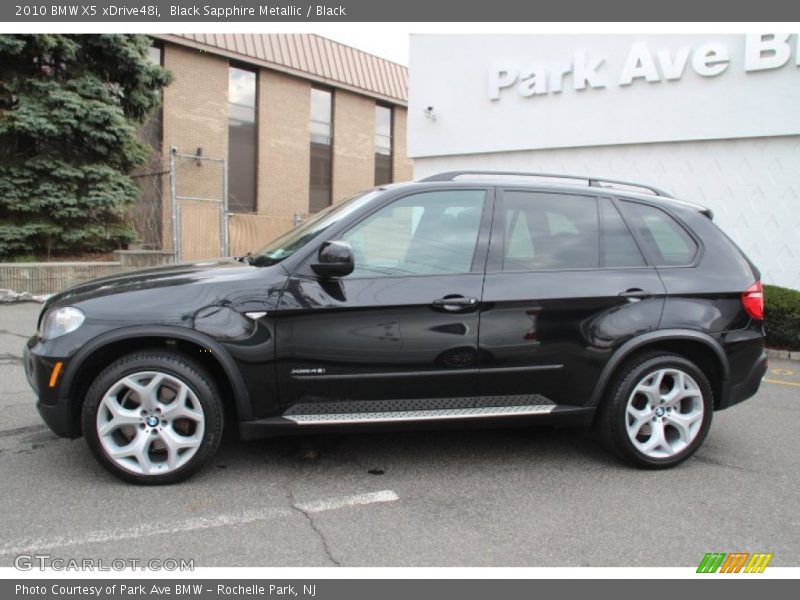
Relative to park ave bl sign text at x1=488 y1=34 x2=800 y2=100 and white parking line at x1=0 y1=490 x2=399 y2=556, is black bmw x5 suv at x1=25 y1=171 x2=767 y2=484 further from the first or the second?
park ave bl sign text at x1=488 y1=34 x2=800 y2=100

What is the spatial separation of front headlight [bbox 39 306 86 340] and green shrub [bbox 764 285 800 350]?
27.0 ft

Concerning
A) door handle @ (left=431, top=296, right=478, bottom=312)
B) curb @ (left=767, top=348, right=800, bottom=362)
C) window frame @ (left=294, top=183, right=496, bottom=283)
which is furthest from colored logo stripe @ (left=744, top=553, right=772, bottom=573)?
curb @ (left=767, top=348, right=800, bottom=362)

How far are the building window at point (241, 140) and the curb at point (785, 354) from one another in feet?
49.8

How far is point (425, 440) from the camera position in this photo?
4.43m

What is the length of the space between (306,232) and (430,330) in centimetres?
100

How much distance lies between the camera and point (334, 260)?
11.3 ft

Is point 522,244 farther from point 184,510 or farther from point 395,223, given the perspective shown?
point 184,510

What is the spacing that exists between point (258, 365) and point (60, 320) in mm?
1117

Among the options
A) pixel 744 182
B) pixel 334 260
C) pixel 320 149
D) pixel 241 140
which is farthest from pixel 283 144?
pixel 334 260

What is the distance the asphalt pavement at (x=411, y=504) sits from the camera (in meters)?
2.93

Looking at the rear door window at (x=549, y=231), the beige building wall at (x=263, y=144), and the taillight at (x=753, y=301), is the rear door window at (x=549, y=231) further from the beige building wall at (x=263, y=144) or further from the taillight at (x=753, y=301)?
the beige building wall at (x=263, y=144)

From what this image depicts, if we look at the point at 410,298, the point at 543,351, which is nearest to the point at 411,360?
the point at 410,298

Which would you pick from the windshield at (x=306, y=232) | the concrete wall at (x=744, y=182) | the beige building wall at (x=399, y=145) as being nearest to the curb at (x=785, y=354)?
the concrete wall at (x=744, y=182)

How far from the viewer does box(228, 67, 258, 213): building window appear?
19.0 metres
